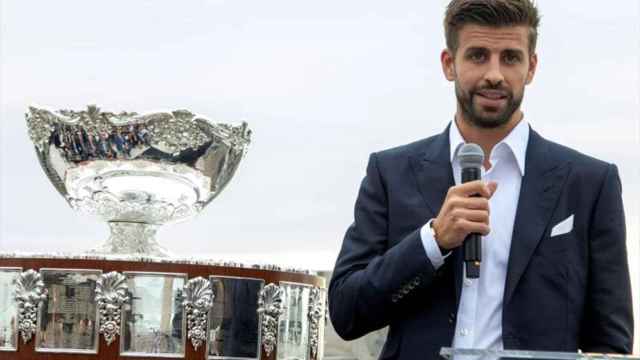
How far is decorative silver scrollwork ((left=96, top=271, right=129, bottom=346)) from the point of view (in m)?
4.83

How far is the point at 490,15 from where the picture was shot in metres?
2.72

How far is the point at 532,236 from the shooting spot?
2.66m

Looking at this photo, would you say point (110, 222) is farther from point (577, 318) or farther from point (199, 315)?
point (577, 318)

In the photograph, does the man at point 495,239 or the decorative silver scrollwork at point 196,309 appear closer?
the man at point 495,239

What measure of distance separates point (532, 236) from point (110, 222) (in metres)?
2.95

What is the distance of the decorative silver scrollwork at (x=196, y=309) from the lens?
4895 mm

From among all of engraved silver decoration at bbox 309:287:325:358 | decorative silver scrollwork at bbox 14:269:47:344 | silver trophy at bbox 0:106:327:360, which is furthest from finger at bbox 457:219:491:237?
engraved silver decoration at bbox 309:287:325:358

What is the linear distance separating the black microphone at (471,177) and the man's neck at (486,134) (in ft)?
0.34

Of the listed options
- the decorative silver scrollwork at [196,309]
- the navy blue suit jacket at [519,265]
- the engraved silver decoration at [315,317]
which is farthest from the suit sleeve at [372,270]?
the engraved silver decoration at [315,317]

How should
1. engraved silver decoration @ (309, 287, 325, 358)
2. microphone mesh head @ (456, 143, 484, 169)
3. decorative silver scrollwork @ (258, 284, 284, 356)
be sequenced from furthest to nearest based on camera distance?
engraved silver decoration @ (309, 287, 325, 358), decorative silver scrollwork @ (258, 284, 284, 356), microphone mesh head @ (456, 143, 484, 169)

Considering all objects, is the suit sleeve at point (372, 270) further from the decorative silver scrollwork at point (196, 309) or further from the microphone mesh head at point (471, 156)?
the decorative silver scrollwork at point (196, 309)

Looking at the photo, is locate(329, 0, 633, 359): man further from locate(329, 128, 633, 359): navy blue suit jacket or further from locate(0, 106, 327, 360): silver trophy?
locate(0, 106, 327, 360): silver trophy

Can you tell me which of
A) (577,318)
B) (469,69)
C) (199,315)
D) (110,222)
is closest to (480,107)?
(469,69)

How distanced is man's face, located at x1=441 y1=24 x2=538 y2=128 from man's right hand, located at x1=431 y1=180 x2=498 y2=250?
255 mm
